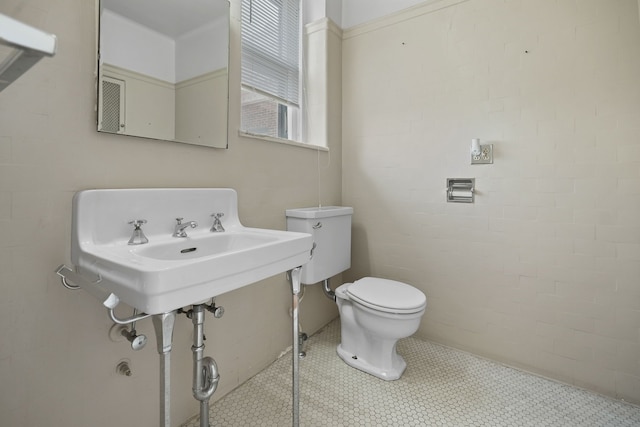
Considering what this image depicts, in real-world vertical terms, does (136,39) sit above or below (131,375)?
above

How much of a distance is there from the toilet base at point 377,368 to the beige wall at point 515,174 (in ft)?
1.36

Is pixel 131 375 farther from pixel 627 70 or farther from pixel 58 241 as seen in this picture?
pixel 627 70

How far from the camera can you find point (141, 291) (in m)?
0.67

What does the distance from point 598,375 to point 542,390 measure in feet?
0.92

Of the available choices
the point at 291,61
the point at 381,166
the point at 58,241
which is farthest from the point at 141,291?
the point at 291,61

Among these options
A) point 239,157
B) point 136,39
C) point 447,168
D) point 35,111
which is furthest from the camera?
point 447,168

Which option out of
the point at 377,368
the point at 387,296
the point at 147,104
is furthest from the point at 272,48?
the point at 377,368

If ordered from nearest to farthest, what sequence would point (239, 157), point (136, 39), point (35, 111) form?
point (35, 111)
point (136, 39)
point (239, 157)

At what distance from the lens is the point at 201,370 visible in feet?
3.51

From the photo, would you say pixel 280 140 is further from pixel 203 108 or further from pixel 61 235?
pixel 61 235

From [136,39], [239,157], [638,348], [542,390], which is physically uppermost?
[136,39]

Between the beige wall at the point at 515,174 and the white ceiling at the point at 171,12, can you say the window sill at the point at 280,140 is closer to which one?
the beige wall at the point at 515,174

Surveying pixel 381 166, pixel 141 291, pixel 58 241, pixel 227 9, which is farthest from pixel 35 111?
pixel 381 166

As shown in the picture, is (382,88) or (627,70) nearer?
(627,70)
